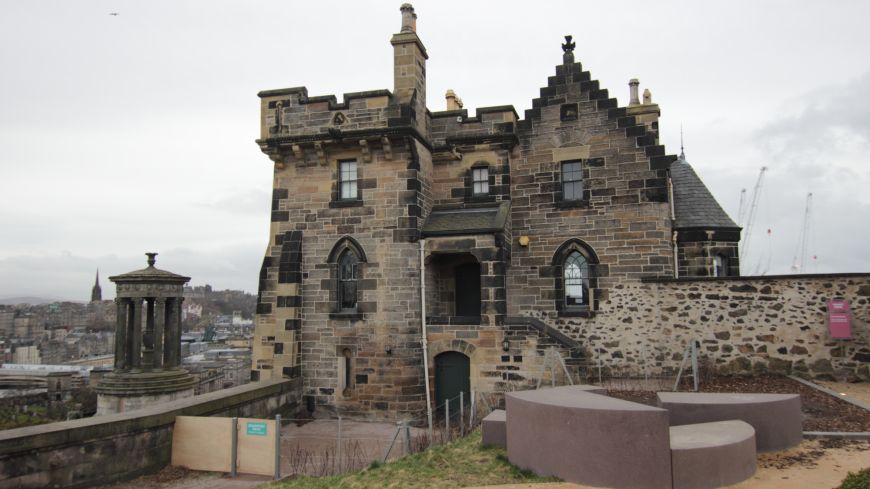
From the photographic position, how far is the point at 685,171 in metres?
20.9

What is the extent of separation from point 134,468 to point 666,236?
13533 mm

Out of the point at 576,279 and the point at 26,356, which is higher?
the point at 576,279

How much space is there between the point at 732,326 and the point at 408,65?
36.1ft

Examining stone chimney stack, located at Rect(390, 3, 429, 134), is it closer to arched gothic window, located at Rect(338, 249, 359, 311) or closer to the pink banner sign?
arched gothic window, located at Rect(338, 249, 359, 311)

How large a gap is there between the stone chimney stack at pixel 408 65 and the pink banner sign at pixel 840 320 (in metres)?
11.3

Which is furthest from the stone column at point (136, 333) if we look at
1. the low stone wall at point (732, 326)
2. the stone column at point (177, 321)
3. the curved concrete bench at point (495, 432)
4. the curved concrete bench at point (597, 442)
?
the curved concrete bench at point (597, 442)

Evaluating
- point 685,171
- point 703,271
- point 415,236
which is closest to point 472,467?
point 415,236

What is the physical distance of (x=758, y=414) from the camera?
8.43 metres

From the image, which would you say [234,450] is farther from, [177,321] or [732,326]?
[732,326]

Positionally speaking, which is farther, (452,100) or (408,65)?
(452,100)

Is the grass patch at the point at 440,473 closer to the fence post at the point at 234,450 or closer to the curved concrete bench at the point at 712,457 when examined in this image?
the fence post at the point at 234,450

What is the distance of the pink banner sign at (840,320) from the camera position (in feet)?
46.0

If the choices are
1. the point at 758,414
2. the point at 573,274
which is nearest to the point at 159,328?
the point at 573,274

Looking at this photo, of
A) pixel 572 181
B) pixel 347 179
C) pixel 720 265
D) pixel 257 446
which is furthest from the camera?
pixel 720 265
